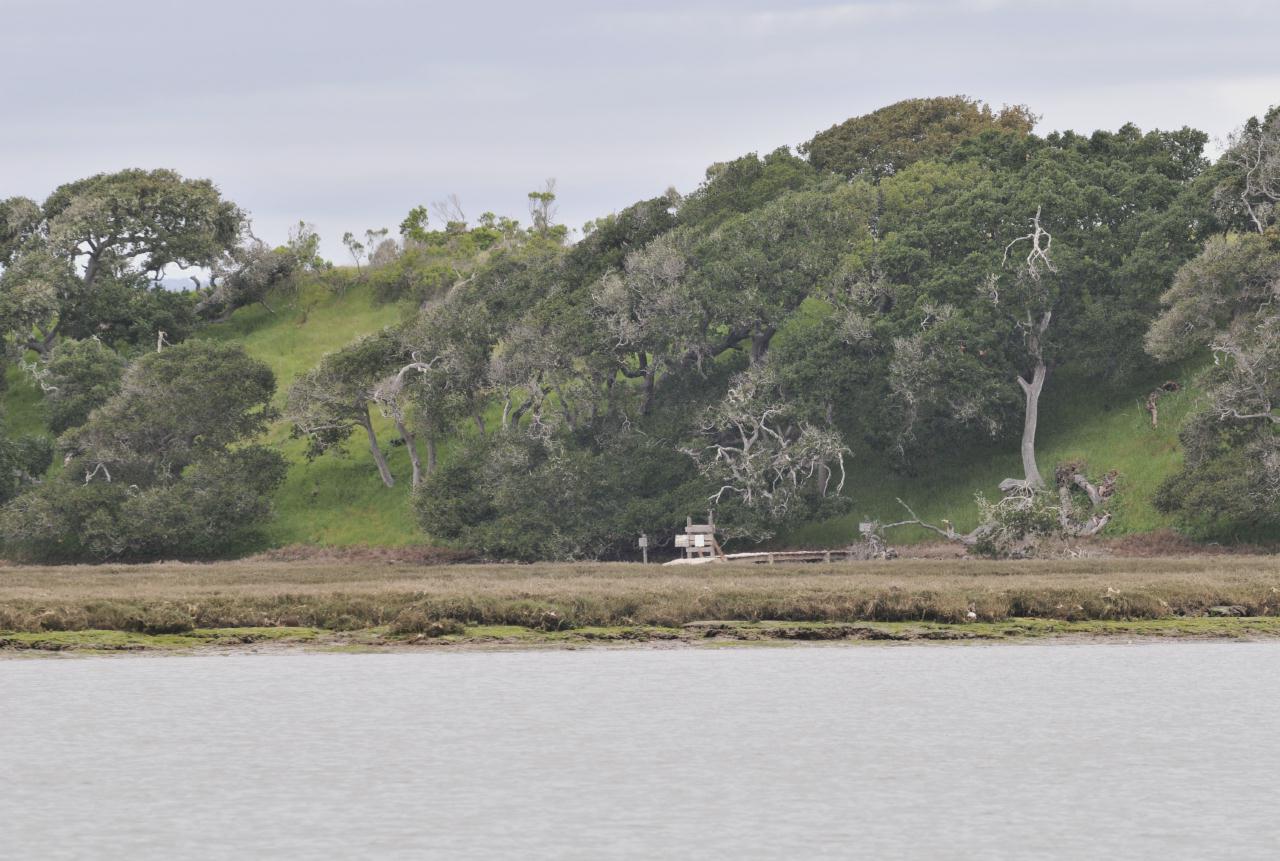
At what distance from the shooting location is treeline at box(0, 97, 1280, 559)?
7125 cm

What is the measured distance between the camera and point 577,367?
82875 mm

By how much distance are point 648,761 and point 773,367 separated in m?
59.7

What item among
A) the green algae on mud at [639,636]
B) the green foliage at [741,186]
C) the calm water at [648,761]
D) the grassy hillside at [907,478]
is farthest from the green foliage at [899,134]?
the calm water at [648,761]

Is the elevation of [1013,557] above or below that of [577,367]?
below

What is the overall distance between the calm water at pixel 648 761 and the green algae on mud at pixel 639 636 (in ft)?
18.4

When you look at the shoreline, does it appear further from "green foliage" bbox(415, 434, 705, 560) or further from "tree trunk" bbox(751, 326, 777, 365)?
"tree trunk" bbox(751, 326, 777, 365)

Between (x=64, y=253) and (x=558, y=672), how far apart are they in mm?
96700

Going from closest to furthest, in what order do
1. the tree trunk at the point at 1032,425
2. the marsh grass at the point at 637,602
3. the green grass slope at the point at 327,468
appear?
the marsh grass at the point at 637,602 < the tree trunk at the point at 1032,425 < the green grass slope at the point at 327,468

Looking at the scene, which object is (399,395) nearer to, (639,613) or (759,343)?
(759,343)

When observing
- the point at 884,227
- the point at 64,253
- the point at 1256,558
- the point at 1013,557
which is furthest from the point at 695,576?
the point at 64,253

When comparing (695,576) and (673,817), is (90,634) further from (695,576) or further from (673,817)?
(673,817)

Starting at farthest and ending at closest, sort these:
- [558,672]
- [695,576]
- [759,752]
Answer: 1. [695,576]
2. [558,672]
3. [759,752]

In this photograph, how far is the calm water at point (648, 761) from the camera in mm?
15070

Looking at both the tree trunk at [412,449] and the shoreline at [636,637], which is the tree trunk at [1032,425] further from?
the shoreline at [636,637]
